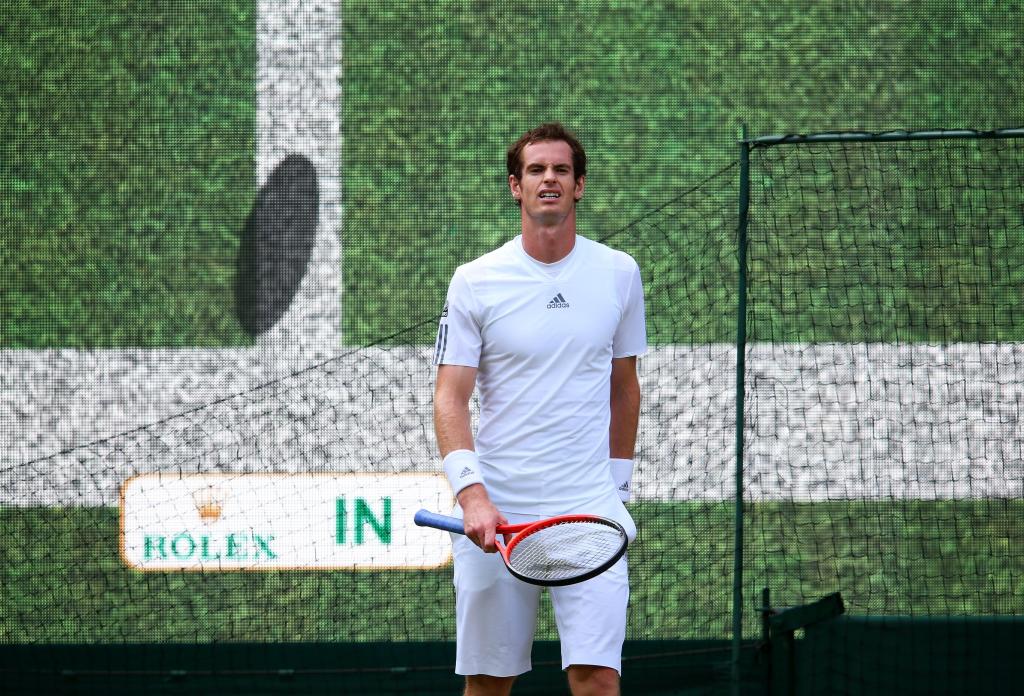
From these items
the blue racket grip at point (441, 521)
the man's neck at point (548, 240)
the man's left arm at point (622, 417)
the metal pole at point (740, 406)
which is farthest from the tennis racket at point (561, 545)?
the metal pole at point (740, 406)

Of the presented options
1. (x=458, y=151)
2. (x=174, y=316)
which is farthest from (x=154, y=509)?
(x=458, y=151)

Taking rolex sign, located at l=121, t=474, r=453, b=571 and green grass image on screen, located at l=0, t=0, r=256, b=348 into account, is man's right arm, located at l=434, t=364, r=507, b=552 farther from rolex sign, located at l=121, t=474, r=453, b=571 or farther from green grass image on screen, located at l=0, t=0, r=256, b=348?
green grass image on screen, located at l=0, t=0, r=256, b=348

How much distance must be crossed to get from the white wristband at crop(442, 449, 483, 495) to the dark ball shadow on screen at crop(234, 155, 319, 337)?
2.36 metres

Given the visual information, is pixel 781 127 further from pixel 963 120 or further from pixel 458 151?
pixel 458 151

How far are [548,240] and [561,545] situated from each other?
0.60 m

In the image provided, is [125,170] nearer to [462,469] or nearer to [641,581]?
[641,581]

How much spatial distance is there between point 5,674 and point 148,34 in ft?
8.11

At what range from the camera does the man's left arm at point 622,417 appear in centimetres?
229

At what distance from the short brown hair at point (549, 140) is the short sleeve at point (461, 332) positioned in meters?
0.27

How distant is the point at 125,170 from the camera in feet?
14.0

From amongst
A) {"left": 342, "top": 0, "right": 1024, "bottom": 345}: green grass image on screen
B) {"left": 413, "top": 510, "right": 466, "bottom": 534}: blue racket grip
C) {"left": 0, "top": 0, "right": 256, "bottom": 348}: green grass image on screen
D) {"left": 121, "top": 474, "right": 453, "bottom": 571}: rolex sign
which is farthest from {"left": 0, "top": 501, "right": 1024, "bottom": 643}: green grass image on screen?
{"left": 413, "top": 510, "right": 466, "bottom": 534}: blue racket grip

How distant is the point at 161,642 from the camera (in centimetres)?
382

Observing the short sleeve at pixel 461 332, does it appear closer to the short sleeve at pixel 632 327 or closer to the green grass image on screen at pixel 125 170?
the short sleeve at pixel 632 327

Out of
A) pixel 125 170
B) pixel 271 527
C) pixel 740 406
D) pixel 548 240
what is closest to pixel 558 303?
pixel 548 240
